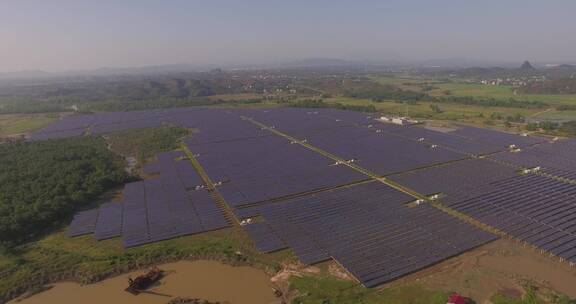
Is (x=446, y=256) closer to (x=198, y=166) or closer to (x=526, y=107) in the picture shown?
(x=198, y=166)

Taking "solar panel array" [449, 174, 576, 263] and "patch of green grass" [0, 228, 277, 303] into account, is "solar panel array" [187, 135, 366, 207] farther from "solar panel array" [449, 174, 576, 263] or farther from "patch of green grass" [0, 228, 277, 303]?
"solar panel array" [449, 174, 576, 263]

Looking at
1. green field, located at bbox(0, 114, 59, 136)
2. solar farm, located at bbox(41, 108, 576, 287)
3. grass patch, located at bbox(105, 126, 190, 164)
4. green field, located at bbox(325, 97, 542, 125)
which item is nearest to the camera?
solar farm, located at bbox(41, 108, 576, 287)

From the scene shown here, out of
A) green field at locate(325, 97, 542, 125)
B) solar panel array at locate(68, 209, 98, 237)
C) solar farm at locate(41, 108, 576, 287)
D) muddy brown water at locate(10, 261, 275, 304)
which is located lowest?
muddy brown water at locate(10, 261, 275, 304)

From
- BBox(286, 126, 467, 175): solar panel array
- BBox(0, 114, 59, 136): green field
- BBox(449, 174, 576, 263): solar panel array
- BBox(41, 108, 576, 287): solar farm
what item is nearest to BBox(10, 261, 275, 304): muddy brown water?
BBox(41, 108, 576, 287): solar farm

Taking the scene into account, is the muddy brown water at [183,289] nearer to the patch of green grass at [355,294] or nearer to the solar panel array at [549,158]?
the patch of green grass at [355,294]

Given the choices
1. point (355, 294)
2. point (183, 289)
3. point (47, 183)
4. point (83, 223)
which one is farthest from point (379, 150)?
point (47, 183)

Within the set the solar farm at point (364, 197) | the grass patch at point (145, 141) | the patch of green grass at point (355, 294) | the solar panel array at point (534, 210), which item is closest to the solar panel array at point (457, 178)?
the solar farm at point (364, 197)
